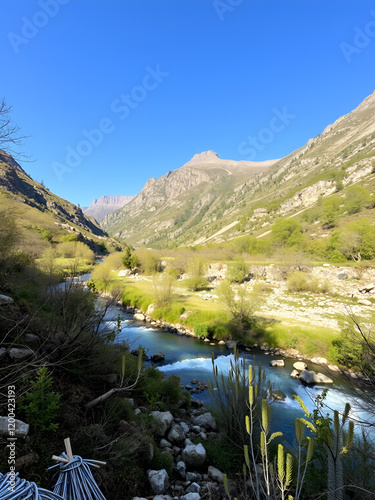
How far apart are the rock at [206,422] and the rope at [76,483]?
5903 millimetres

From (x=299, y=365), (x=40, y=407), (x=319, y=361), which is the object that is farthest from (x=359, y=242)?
(x=40, y=407)

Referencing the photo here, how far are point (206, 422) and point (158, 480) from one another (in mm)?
3792

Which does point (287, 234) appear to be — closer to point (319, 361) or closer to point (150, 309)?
point (150, 309)

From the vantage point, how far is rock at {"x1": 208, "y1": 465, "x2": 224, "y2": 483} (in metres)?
5.39

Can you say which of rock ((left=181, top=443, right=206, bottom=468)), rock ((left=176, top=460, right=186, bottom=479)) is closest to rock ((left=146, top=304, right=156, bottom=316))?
rock ((left=181, top=443, right=206, bottom=468))

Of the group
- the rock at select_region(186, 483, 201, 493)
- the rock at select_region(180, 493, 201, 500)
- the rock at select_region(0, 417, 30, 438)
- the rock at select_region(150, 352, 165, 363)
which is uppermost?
the rock at select_region(0, 417, 30, 438)

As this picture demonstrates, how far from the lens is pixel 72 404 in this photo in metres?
5.07

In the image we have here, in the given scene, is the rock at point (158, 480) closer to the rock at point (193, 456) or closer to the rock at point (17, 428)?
the rock at point (193, 456)

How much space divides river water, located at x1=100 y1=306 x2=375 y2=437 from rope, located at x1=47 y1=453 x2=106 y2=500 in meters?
4.51

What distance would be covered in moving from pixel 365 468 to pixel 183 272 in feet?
156

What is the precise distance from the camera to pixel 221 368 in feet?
46.0

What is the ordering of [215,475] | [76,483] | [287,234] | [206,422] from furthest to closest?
[287,234] → [206,422] → [215,475] → [76,483]

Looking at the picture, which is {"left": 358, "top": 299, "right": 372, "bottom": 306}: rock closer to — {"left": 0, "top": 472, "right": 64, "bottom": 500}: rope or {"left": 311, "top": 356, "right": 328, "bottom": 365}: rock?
{"left": 311, "top": 356, "right": 328, "bottom": 365}: rock

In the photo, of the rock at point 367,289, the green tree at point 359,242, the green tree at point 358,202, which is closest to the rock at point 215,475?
the rock at point 367,289
